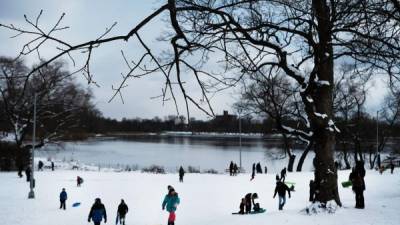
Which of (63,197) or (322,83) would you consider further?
(63,197)

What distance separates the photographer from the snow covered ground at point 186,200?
45.3ft

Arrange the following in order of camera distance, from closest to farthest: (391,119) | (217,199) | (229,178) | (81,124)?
(217,199) < (229,178) < (81,124) < (391,119)

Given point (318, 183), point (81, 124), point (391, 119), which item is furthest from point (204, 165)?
point (318, 183)

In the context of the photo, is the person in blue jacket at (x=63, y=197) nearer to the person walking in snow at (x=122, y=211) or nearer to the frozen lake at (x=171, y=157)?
the person walking in snow at (x=122, y=211)

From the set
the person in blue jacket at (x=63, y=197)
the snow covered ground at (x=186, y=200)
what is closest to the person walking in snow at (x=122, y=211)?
the snow covered ground at (x=186, y=200)

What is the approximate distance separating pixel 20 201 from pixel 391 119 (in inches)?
1786

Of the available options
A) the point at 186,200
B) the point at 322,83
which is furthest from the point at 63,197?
the point at 322,83

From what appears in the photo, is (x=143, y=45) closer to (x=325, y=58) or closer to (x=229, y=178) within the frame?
(x=325, y=58)

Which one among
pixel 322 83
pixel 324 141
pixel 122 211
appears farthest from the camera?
pixel 122 211

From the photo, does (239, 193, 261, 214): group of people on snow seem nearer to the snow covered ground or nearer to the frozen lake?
the snow covered ground

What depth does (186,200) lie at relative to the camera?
77.6 ft

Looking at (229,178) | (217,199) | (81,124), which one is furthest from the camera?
(81,124)

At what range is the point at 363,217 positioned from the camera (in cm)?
1282

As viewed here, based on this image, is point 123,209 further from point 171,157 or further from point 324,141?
point 171,157
